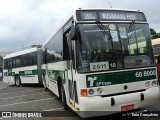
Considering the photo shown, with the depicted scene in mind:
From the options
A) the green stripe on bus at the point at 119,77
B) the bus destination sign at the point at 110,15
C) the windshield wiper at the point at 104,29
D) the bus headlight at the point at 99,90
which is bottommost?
the bus headlight at the point at 99,90

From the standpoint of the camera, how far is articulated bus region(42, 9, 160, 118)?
712 cm

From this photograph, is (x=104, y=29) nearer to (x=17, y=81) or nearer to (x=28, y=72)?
(x=28, y=72)

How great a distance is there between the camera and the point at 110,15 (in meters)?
7.84

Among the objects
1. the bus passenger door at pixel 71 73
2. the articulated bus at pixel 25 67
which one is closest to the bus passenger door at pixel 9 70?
the articulated bus at pixel 25 67

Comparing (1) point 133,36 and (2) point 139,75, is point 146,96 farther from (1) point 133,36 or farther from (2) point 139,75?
(1) point 133,36

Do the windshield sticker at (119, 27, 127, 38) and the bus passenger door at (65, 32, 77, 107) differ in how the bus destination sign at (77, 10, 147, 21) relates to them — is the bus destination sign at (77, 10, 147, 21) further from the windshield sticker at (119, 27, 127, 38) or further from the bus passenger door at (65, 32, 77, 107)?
the bus passenger door at (65, 32, 77, 107)

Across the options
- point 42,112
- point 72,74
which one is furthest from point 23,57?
point 72,74

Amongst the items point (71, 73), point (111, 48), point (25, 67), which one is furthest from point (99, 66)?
point (25, 67)

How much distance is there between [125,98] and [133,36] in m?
1.73

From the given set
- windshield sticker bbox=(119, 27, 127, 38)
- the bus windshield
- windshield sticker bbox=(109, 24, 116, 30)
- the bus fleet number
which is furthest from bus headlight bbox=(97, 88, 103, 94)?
windshield sticker bbox=(109, 24, 116, 30)

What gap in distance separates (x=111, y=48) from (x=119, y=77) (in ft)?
2.57

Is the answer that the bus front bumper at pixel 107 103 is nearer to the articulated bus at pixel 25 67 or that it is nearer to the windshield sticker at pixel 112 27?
the windshield sticker at pixel 112 27

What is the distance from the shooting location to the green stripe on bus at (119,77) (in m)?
7.14

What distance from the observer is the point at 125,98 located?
7203 millimetres
